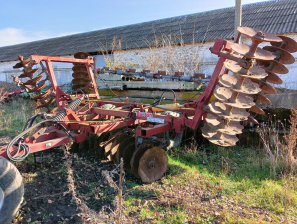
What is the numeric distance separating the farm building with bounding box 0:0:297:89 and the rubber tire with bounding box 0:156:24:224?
628 centimetres

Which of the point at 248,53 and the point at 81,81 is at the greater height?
the point at 248,53

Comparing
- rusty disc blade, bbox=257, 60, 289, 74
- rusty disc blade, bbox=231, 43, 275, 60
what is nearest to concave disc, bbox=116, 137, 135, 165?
rusty disc blade, bbox=231, 43, 275, 60

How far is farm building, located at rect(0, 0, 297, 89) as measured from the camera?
8820 mm

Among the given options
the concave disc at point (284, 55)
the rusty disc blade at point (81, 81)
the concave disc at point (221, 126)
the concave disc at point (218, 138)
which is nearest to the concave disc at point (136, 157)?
the concave disc at point (218, 138)

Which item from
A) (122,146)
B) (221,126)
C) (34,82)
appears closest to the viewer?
(221,126)

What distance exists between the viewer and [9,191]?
229cm

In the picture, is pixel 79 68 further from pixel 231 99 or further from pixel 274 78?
pixel 274 78

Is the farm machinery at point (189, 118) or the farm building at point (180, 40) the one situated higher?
the farm building at point (180, 40)

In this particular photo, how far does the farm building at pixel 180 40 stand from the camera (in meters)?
8.82

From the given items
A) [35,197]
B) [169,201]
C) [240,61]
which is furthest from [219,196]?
[35,197]

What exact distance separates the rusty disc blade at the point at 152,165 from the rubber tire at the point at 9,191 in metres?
1.46

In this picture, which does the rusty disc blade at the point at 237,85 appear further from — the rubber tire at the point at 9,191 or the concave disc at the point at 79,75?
the concave disc at the point at 79,75

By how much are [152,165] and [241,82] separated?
64.2 inches

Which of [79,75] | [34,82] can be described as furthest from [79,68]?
[34,82]
